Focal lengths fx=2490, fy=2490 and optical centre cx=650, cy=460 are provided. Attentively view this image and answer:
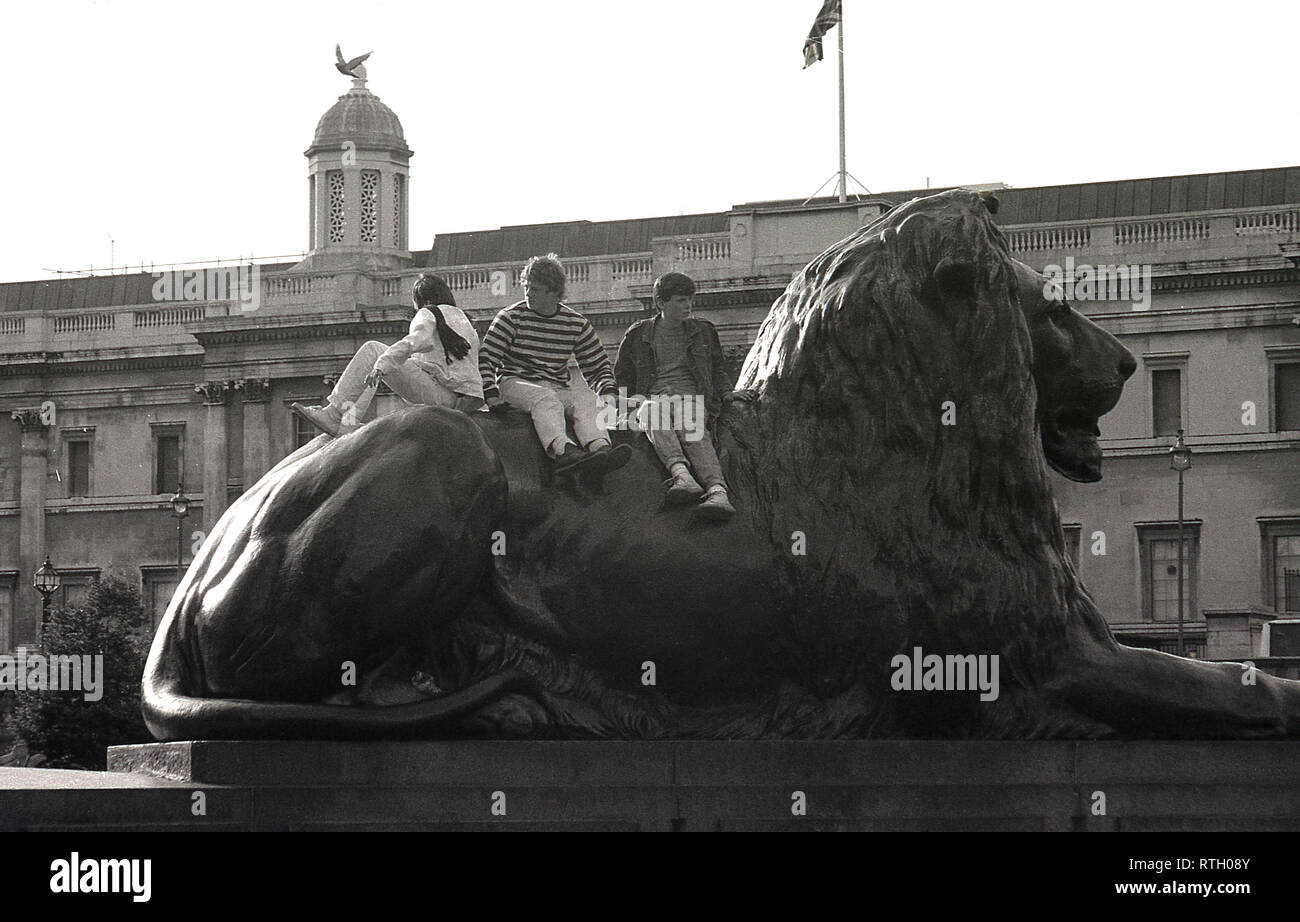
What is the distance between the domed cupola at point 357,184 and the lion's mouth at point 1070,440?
49.4 metres

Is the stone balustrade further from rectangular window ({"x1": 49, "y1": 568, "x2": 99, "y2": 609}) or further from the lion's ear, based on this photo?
the lion's ear

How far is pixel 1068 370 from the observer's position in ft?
29.2

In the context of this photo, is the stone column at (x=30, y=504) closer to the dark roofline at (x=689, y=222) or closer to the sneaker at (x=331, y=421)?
the dark roofline at (x=689, y=222)

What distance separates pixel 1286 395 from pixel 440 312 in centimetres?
4124

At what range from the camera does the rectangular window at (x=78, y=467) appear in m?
58.8

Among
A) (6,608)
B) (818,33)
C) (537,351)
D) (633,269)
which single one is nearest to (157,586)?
(6,608)

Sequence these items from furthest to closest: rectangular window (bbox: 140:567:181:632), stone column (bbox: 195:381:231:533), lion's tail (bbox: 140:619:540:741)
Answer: stone column (bbox: 195:381:231:533), rectangular window (bbox: 140:567:181:632), lion's tail (bbox: 140:619:540:741)

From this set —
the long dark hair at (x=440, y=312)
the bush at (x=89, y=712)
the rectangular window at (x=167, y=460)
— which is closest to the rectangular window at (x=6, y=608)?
the rectangular window at (x=167, y=460)

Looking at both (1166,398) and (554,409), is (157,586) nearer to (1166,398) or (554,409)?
(1166,398)

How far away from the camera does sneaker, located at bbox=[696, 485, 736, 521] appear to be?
830cm

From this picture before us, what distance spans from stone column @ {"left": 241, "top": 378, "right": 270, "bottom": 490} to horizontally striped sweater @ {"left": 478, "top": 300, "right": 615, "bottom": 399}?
4817cm

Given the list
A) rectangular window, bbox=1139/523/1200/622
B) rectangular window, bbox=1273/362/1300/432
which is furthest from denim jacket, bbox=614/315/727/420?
rectangular window, bbox=1273/362/1300/432

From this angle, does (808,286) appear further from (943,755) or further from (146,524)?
(146,524)
